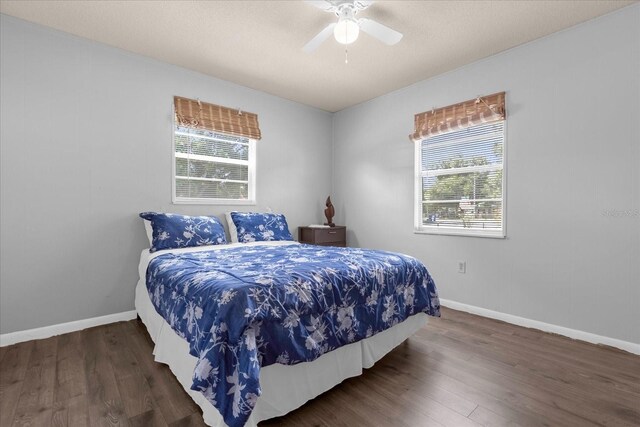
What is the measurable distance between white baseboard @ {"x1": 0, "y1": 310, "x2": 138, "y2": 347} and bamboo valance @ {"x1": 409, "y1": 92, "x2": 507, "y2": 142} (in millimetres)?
3552

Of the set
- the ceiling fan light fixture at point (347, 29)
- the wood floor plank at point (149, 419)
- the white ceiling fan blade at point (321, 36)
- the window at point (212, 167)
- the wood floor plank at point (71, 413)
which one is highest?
the white ceiling fan blade at point (321, 36)

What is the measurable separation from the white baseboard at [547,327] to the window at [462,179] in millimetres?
754

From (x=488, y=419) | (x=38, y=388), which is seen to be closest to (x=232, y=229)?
(x=38, y=388)

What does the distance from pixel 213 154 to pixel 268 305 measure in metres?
2.56

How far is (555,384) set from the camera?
1781 mm

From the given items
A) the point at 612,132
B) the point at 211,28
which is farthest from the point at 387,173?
the point at 211,28

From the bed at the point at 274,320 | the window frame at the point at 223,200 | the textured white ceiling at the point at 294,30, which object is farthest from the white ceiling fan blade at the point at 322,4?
the window frame at the point at 223,200

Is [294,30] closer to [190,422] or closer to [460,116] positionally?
[460,116]

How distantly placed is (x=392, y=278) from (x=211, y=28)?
2420mm

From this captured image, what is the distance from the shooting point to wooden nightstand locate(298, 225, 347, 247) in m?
3.98

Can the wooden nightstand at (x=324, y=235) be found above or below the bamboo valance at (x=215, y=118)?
below

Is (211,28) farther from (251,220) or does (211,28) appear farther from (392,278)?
(392,278)

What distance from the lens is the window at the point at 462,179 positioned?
3.00 meters

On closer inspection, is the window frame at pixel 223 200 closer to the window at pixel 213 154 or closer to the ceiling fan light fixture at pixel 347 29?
the window at pixel 213 154
